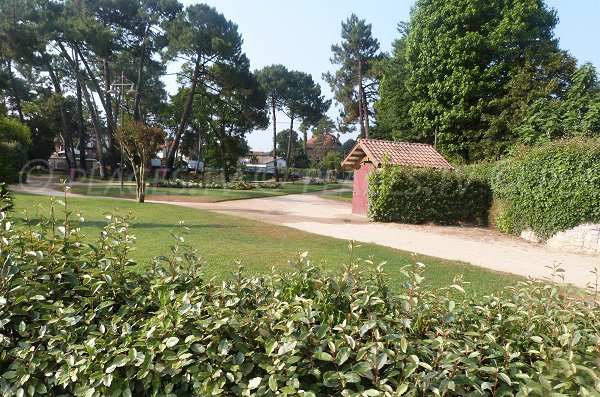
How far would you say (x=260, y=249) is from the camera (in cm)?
725

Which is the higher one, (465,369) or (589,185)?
(589,185)

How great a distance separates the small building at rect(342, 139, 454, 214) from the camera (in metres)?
14.6

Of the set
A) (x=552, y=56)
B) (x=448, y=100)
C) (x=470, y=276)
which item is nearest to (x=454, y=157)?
(x=448, y=100)

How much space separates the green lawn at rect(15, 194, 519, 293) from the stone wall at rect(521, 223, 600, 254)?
15.2 feet

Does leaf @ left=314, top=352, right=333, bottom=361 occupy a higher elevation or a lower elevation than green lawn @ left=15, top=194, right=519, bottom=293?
higher

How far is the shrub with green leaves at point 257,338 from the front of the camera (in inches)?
58.9

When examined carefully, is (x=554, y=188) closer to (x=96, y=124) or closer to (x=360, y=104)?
(x=360, y=104)

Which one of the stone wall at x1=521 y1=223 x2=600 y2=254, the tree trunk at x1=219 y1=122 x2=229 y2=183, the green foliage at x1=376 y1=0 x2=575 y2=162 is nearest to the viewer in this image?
the stone wall at x1=521 y1=223 x2=600 y2=254

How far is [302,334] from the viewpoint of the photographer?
162 cm

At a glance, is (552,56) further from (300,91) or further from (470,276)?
(300,91)

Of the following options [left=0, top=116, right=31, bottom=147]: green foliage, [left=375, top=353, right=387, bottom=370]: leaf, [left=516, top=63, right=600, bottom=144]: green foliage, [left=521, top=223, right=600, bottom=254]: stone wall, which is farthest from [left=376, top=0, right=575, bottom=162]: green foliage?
→ [left=0, top=116, right=31, bottom=147]: green foliage

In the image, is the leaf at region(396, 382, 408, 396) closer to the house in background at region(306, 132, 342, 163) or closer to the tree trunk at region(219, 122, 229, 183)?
the tree trunk at region(219, 122, 229, 183)

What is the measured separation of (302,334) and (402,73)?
2598cm

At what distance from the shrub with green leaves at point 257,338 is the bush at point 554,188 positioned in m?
9.04
